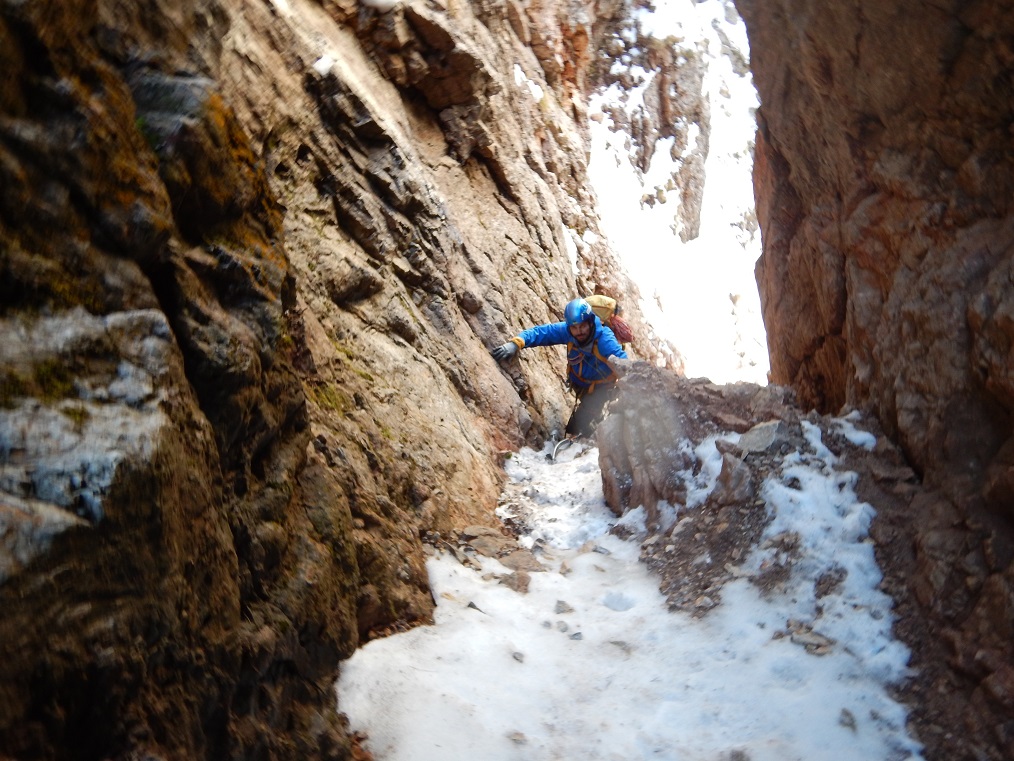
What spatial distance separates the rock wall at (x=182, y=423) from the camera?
2051 millimetres

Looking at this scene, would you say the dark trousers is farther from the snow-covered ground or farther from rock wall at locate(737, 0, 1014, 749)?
the snow-covered ground

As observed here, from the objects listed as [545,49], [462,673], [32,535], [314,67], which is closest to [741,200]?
[545,49]

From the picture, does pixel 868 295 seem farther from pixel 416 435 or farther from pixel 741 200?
pixel 741 200

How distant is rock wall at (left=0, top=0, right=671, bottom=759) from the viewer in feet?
6.73

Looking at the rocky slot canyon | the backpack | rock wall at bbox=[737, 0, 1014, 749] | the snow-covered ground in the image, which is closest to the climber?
the backpack

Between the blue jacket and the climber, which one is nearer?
the climber

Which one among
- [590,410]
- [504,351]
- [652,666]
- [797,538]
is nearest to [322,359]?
[652,666]

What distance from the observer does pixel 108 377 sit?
93.5 inches

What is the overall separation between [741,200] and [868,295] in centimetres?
2214

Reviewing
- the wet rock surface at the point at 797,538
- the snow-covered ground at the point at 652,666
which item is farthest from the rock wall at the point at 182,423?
the wet rock surface at the point at 797,538

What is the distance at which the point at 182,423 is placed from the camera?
257 cm

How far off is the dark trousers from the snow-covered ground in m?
3.98

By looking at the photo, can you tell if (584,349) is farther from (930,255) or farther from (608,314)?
(930,255)

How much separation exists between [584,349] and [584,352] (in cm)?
4
